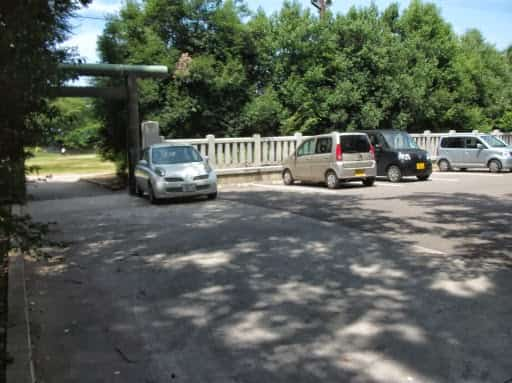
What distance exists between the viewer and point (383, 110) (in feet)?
83.7

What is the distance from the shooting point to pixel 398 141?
17844 millimetres

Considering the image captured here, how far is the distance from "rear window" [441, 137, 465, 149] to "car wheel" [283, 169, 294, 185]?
7918mm

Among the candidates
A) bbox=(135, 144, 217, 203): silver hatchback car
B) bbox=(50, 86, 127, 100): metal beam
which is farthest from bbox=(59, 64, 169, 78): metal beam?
bbox=(135, 144, 217, 203): silver hatchback car

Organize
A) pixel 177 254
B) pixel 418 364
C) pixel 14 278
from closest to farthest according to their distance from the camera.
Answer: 1. pixel 418 364
2. pixel 14 278
3. pixel 177 254

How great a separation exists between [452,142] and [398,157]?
210 inches

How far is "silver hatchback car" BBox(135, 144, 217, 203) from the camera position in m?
12.8

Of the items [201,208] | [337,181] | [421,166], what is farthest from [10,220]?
[421,166]

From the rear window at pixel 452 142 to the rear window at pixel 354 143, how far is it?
281 inches

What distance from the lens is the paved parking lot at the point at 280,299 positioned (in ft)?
12.4

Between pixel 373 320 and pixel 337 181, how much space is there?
10913 millimetres

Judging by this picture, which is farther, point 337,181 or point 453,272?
point 337,181

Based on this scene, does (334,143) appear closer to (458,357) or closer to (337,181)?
(337,181)

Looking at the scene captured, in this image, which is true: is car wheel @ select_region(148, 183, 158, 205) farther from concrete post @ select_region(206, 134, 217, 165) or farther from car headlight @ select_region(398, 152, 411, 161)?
car headlight @ select_region(398, 152, 411, 161)

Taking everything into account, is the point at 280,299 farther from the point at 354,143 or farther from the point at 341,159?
the point at 354,143
